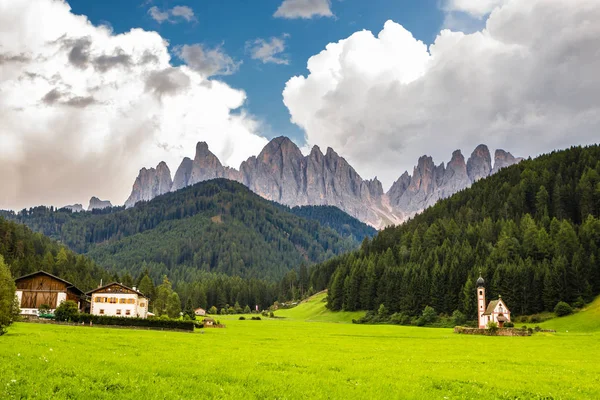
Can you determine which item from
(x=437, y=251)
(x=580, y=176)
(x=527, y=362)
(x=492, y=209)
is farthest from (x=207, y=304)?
(x=527, y=362)

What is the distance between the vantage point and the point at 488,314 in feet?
306

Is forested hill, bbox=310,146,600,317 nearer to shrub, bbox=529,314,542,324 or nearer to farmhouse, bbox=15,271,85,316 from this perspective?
shrub, bbox=529,314,542,324

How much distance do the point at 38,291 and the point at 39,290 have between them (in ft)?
0.78

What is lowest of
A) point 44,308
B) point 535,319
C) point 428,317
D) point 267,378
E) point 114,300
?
point 428,317

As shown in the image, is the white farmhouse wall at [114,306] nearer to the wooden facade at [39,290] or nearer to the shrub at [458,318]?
the wooden facade at [39,290]

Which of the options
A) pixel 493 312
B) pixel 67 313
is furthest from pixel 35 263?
pixel 493 312

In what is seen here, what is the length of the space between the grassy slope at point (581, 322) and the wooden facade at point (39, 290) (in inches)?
3508

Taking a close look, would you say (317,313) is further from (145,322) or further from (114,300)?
(145,322)

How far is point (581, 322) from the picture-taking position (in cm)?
8462

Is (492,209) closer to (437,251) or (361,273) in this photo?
(437,251)

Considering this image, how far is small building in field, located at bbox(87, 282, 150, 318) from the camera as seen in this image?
9331cm

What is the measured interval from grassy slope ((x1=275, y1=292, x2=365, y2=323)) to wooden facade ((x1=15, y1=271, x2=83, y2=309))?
216 feet

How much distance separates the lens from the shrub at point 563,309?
94794mm

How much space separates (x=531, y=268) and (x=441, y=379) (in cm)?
9428
